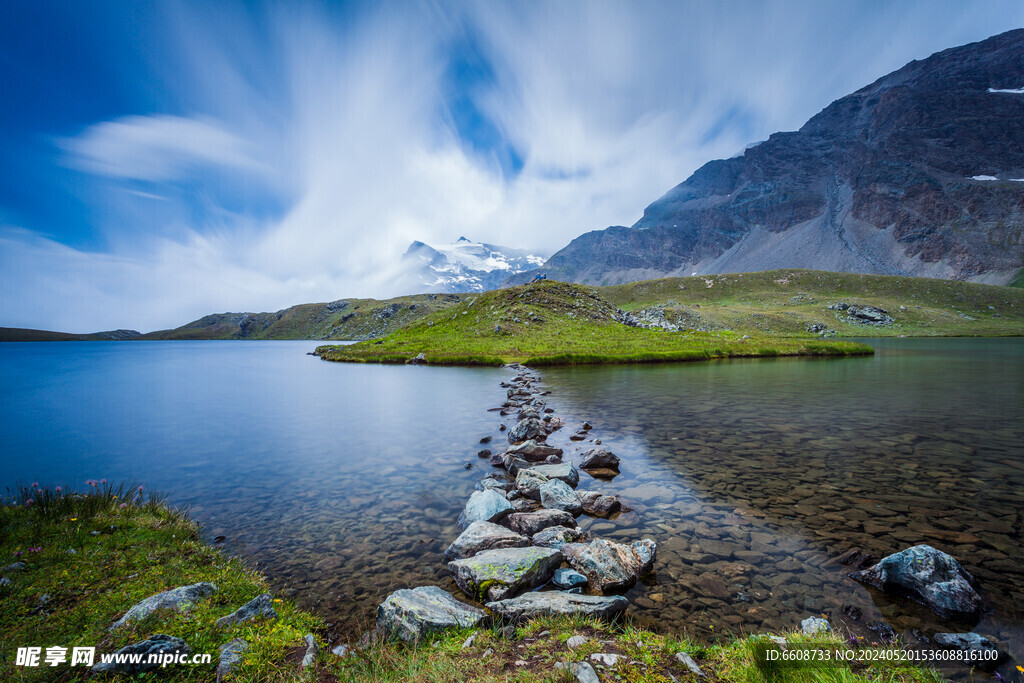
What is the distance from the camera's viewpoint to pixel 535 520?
34.3 ft

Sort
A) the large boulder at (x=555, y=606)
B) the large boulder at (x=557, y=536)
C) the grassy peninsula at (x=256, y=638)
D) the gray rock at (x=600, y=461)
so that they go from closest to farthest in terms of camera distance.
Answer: the grassy peninsula at (x=256, y=638), the large boulder at (x=555, y=606), the large boulder at (x=557, y=536), the gray rock at (x=600, y=461)

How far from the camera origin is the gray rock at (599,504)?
→ 11484mm

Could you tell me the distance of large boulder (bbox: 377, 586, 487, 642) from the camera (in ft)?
20.7

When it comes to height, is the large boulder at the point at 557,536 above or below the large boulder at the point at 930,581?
below

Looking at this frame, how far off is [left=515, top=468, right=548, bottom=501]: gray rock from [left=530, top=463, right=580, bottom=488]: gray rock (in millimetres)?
242

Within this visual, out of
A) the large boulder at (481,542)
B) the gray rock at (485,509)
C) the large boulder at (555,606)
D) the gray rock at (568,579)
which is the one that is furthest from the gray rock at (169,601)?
the gray rock at (568,579)

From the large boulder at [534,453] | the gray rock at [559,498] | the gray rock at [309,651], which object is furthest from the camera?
the large boulder at [534,453]

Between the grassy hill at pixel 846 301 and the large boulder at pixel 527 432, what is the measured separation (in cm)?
11335

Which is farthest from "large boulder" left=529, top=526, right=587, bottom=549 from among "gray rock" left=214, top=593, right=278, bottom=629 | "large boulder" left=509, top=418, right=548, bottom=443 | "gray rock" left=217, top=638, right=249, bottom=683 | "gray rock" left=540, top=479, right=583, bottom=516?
"large boulder" left=509, top=418, right=548, bottom=443

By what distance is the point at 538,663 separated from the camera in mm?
4969

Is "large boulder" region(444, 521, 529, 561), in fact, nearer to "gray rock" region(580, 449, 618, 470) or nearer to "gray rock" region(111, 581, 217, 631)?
"gray rock" region(111, 581, 217, 631)

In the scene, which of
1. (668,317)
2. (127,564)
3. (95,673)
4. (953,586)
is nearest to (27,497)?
(127,564)

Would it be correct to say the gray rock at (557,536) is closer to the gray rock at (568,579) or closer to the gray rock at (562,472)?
the gray rock at (568,579)

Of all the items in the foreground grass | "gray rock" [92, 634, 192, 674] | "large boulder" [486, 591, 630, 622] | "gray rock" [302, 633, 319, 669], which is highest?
the foreground grass
